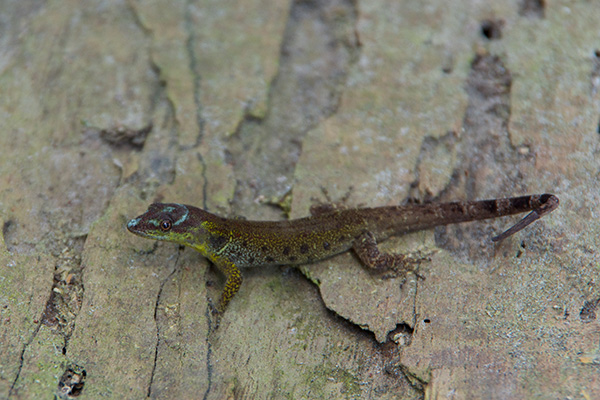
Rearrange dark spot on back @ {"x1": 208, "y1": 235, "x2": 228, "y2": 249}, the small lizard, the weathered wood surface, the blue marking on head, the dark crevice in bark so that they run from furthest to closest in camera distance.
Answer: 1. the dark crevice in bark
2. dark spot on back @ {"x1": 208, "y1": 235, "x2": 228, "y2": 249}
3. the small lizard
4. the blue marking on head
5. the weathered wood surface

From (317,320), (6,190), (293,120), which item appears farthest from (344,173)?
(6,190)

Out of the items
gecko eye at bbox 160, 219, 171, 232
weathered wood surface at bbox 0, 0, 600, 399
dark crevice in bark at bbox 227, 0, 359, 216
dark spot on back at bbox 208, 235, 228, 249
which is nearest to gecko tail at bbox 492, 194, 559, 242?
weathered wood surface at bbox 0, 0, 600, 399

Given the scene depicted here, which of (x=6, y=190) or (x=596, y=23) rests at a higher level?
(x=596, y=23)

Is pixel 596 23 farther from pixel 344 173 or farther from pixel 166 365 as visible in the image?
pixel 166 365

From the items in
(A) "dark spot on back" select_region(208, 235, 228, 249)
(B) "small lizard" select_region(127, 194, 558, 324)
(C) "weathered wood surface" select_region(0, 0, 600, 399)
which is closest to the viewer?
(C) "weathered wood surface" select_region(0, 0, 600, 399)

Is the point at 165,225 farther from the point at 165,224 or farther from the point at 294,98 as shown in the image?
the point at 294,98

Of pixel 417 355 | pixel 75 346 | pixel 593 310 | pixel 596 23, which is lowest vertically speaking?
pixel 75 346

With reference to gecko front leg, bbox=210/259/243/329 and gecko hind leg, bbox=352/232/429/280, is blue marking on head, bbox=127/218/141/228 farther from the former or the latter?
gecko hind leg, bbox=352/232/429/280
